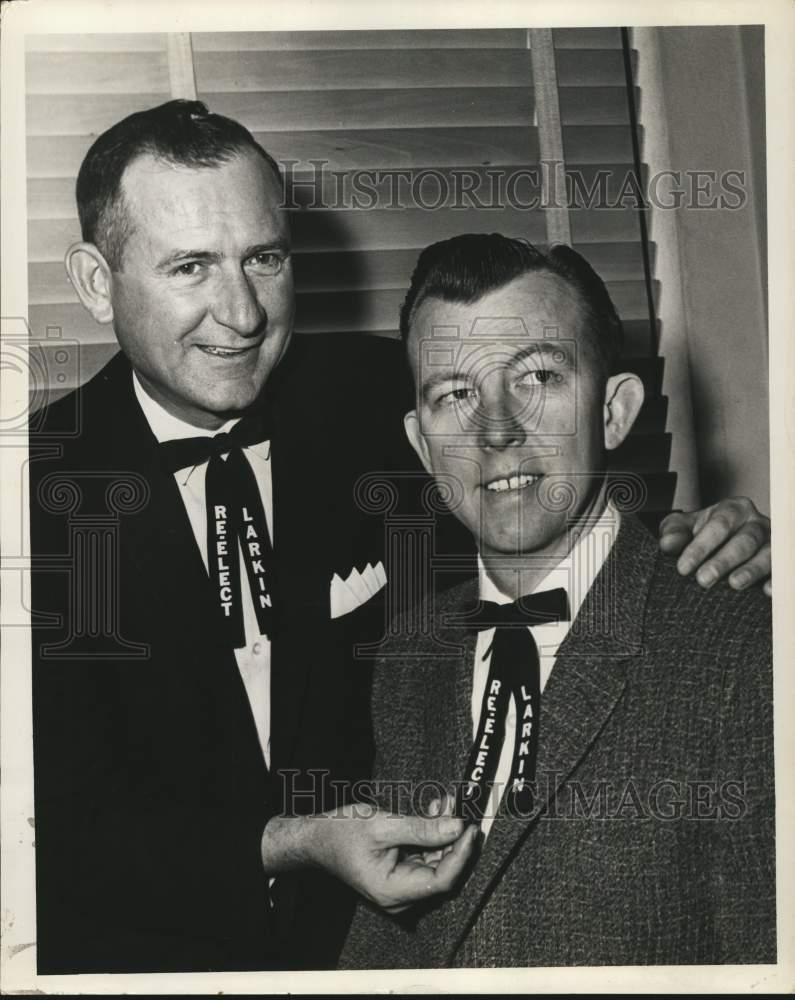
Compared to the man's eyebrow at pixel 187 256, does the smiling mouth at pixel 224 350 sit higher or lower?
lower

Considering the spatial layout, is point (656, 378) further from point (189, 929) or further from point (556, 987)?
point (189, 929)

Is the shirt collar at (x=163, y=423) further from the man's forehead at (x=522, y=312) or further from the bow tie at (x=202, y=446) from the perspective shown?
the man's forehead at (x=522, y=312)

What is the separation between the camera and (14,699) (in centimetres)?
172

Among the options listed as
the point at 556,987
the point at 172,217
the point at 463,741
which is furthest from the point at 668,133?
the point at 556,987

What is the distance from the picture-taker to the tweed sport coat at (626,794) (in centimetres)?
161

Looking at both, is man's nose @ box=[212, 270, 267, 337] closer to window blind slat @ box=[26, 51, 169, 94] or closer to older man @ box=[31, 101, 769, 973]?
older man @ box=[31, 101, 769, 973]

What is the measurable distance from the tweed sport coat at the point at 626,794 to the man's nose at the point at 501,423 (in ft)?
0.69

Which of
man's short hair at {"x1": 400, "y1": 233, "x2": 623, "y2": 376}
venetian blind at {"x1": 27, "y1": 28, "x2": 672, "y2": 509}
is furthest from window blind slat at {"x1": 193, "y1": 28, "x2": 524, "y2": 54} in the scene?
man's short hair at {"x1": 400, "y1": 233, "x2": 623, "y2": 376}

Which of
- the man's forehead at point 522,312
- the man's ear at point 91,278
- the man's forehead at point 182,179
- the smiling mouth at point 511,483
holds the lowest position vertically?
the smiling mouth at point 511,483

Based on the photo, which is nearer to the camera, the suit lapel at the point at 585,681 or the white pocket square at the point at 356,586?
the suit lapel at the point at 585,681

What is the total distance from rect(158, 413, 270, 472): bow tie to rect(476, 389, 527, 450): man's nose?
1.13ft

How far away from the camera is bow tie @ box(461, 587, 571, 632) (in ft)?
5.45

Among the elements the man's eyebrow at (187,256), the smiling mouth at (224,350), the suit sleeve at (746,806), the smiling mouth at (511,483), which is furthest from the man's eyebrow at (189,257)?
the suit sleeve at (746,806)

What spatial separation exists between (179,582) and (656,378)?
791mm
